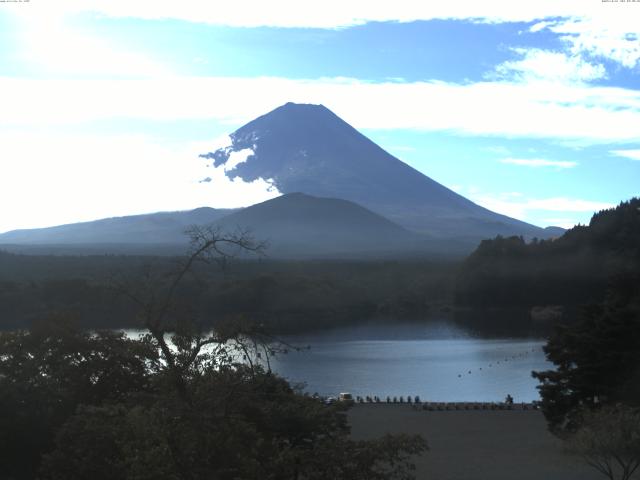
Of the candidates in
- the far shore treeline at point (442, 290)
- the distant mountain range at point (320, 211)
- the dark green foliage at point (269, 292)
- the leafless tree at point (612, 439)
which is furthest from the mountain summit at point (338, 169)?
the leafless tree at point (612, 439)

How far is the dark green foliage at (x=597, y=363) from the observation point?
15.6 metres

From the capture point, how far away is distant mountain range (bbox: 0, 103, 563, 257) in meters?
138

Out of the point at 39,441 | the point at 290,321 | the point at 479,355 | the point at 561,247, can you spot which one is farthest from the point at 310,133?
the point at 39,441

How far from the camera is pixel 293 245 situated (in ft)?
444

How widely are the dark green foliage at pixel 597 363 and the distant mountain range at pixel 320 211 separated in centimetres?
10624

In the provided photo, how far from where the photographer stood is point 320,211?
15012 cm

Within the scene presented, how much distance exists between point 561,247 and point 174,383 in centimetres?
6420

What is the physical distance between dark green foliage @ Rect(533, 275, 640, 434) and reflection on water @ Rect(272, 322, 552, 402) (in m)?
8.24

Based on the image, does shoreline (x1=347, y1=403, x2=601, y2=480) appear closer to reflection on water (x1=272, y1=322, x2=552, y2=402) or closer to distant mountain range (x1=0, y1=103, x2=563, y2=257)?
reflection on water (x1=272, y1=322, x2=552, y2=402)

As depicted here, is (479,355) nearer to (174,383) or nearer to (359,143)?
(174,383)

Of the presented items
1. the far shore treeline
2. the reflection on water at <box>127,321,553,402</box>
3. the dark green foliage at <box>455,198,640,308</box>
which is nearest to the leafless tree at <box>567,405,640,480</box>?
the reflection on water at <box>127,321,553,402</box>

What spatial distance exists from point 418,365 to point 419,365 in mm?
47

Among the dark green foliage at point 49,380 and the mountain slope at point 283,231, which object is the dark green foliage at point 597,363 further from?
the mountain slope at point 283,231

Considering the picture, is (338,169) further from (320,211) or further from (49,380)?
(49,380)
